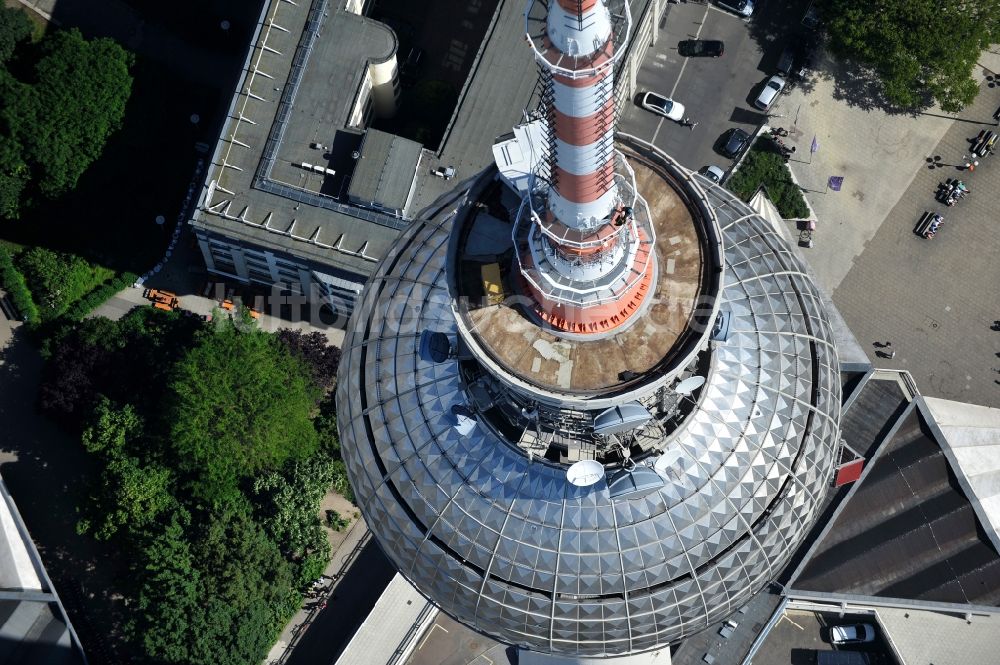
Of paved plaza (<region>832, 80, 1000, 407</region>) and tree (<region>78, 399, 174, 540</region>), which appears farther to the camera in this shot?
paved plaza (<region>832, 80, 1000, 407</region>)

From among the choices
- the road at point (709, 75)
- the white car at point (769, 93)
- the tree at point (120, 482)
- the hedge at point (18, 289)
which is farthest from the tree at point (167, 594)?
the white car at point (769, 93)

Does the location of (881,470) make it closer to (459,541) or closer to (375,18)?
(459,541)

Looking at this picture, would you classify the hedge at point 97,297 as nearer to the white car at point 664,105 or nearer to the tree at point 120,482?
the tree at point 120,482

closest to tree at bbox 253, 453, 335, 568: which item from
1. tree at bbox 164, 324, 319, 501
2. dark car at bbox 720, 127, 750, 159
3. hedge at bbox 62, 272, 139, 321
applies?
tree at bbox 164, 324, 319, 501

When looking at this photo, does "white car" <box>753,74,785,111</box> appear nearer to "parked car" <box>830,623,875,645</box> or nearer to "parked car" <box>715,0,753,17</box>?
"parked car" <box>715,0,753,17</box>

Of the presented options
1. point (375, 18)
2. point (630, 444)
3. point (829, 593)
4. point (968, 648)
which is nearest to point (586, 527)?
point (630, 444)

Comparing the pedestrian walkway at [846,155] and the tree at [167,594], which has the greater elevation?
the pedestrian walkway at [846,155]
